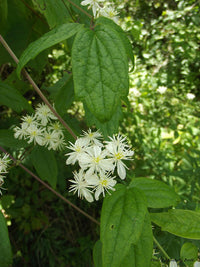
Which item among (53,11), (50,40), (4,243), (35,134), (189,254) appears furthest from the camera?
(35,134)

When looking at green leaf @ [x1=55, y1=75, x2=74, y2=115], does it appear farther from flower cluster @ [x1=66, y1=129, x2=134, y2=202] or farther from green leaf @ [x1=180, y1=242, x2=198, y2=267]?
green leaf @ [x1=180, y1=242, x2=198, y2=267]

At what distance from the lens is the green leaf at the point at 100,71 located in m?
0.62

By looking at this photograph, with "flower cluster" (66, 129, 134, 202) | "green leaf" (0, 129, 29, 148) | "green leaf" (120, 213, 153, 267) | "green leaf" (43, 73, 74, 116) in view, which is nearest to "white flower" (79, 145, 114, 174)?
"flower cluster" (66, 129, 134, 202)

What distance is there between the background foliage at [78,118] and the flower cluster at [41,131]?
2.4 inches

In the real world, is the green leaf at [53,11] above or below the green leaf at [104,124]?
above

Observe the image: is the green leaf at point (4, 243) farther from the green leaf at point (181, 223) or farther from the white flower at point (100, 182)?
the green leaf at point (181, 223)

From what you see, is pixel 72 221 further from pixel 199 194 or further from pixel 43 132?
pixel 43 132

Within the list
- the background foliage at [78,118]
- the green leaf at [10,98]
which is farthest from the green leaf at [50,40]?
the green leaf at [10,98]

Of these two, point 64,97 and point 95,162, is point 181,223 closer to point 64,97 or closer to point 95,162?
point 95,162

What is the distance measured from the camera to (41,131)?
1.13 metres

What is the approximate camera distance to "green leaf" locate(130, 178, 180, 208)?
78 cm

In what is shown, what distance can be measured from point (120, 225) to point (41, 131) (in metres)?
0.64

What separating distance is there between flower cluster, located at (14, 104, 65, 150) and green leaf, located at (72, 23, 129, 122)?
0.51 metres

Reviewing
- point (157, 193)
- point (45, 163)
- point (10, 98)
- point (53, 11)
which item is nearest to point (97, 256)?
point (157, 193)
